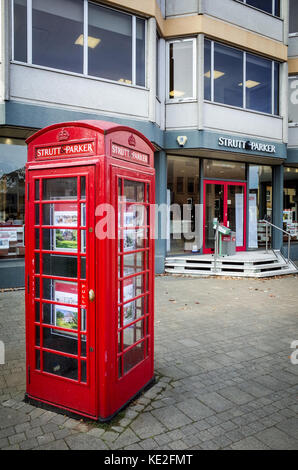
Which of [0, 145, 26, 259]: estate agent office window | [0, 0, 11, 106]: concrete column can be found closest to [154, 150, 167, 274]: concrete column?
[0, 145, 26, 259]: estate agent office window

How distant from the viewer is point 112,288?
131 inches

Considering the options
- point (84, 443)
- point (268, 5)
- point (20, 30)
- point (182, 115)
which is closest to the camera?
point (84, 443)

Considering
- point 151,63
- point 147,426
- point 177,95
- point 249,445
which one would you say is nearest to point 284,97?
point 177,95

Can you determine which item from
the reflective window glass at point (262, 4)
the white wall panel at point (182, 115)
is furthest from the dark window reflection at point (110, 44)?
the reflective window glass at point (262, 4)

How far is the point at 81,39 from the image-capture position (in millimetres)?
9875

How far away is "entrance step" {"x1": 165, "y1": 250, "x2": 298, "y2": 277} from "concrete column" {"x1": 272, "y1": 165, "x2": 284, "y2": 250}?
84.0 inches

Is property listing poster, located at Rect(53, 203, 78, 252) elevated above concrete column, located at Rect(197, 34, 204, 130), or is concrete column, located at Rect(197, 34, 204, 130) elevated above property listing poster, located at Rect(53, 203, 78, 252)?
concrete column, located at Rect(197, 34, 204, 130)

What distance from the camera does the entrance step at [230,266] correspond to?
11.4m

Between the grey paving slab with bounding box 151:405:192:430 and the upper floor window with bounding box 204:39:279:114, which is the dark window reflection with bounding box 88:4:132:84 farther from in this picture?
the grey paving slab with bounding box 151:405:192:430

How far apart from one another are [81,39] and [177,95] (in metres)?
3.72

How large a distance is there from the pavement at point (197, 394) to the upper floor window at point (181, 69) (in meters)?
7.96

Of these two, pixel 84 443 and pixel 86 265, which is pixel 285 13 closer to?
pixel 86 265

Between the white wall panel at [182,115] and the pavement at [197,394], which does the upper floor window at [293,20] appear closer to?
the white wall panel at [182,115]

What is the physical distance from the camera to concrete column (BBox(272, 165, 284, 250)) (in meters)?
14.5
